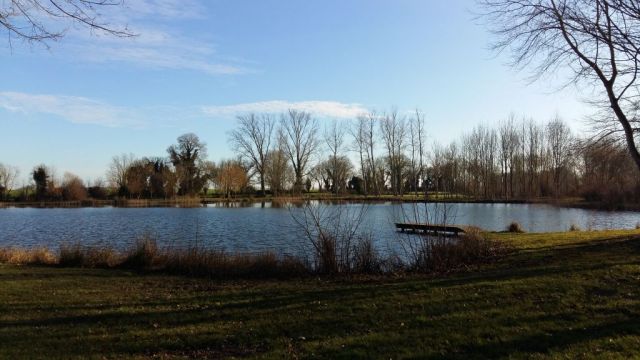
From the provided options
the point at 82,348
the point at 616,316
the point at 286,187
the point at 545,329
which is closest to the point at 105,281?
the point at 82,348

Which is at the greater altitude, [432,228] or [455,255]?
[432,228]

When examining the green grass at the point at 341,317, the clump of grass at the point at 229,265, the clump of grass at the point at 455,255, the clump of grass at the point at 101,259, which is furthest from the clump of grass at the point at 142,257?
the clump of grass at the point at 455,255

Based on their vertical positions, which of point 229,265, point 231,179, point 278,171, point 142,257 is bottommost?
point 229,265

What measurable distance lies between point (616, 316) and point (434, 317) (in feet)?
8.63

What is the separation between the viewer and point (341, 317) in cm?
755

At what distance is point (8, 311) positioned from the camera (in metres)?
8.20

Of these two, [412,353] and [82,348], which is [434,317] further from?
[82,348]

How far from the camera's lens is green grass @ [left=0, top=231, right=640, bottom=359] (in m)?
5.99

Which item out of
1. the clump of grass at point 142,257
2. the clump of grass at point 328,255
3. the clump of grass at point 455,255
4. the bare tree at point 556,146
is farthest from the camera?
the bare tree at point 556,146

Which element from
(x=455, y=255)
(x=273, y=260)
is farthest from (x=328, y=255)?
(x=455, y=255)

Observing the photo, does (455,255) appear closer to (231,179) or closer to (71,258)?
→ (71,258)

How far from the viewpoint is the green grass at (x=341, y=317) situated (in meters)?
5.99

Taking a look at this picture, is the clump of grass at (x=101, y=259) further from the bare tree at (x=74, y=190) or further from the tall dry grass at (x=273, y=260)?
the bare tree at (x=74, y=190)

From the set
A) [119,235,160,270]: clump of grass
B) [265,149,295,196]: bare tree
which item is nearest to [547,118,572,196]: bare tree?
[265,149,295,196]: bare tree
